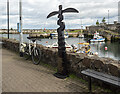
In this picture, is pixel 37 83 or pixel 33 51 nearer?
pixel 37 83

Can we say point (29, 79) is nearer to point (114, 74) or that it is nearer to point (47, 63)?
point (47, 63)

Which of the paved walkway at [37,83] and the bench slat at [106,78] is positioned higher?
the bench slat at [106,78]

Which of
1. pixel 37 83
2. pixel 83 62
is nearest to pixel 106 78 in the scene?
pixel 83 62

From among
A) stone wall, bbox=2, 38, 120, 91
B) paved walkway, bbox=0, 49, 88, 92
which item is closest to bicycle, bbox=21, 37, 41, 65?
stone wall, bbox=2, 38, 120, 91

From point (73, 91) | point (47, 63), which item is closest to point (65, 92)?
point (73, 91)

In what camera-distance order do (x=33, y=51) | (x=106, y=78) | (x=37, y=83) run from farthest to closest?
1. (x=33, y=51)
2. (x=37, y=83)
3. (x=106, y=78)

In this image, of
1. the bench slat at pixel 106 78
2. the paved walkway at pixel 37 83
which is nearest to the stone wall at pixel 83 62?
the bench slat at pixel 106 78

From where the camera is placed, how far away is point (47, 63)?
6.36m

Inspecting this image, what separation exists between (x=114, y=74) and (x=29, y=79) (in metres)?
2.81

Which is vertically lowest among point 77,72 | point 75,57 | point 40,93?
point 40,93

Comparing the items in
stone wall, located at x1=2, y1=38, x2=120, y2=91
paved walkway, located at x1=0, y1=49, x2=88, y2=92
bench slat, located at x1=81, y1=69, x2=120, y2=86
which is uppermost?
stone wall, located at x1=2, y1=38, x2=120, y2=91

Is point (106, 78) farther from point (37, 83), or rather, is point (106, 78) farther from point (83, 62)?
point (37, 83)

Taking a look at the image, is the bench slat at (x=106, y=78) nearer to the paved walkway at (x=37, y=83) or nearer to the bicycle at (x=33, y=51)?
the paved walkway at (x=37, y=83)

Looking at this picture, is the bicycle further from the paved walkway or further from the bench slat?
the bench slat
